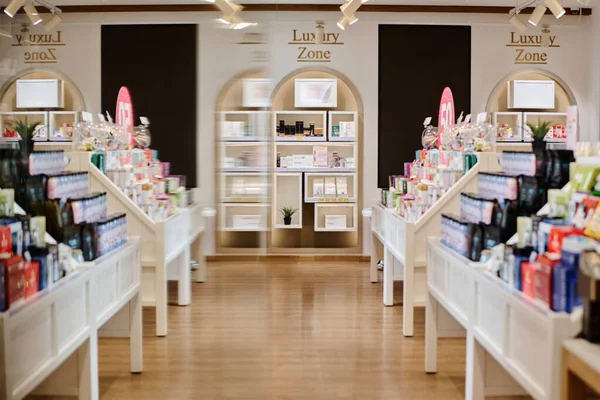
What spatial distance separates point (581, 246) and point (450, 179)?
2.63m

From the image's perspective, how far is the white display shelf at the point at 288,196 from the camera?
8.63 m

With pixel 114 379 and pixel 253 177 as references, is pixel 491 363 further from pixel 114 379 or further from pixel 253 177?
pixel 114 379

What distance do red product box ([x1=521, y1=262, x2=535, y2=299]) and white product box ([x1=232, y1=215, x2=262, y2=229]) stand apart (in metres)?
1.03

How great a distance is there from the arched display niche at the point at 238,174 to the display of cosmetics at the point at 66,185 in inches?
56.5

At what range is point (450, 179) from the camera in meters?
4.71

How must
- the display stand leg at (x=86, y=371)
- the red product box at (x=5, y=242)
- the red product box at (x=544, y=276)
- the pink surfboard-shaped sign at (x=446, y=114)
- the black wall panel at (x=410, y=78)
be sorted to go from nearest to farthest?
the red product box at (x=544, y=276), the red product box at (x=5, y=242), the display stand leg at (x=86, y=371), the pink surfboard-shaped sign at (x=446, y=114), the black wall panel at (x=410, y=78)

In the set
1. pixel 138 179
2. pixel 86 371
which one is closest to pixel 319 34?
pixel 138 179

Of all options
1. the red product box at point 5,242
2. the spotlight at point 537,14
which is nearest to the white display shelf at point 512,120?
the spotlight at point 537,14

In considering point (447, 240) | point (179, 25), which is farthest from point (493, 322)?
point (179, 25)

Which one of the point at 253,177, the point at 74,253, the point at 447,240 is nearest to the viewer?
the point at 253,177

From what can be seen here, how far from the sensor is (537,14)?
7227mm

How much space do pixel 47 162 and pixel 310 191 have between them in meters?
5.92

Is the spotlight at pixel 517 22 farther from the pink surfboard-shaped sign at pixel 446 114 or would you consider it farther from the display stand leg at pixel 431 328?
the display stand leg at pixel 431 328

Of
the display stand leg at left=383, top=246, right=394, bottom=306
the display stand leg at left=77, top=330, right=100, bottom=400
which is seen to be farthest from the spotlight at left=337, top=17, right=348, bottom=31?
the display stand leg at left=77, top=330, right=100, bottom=400
